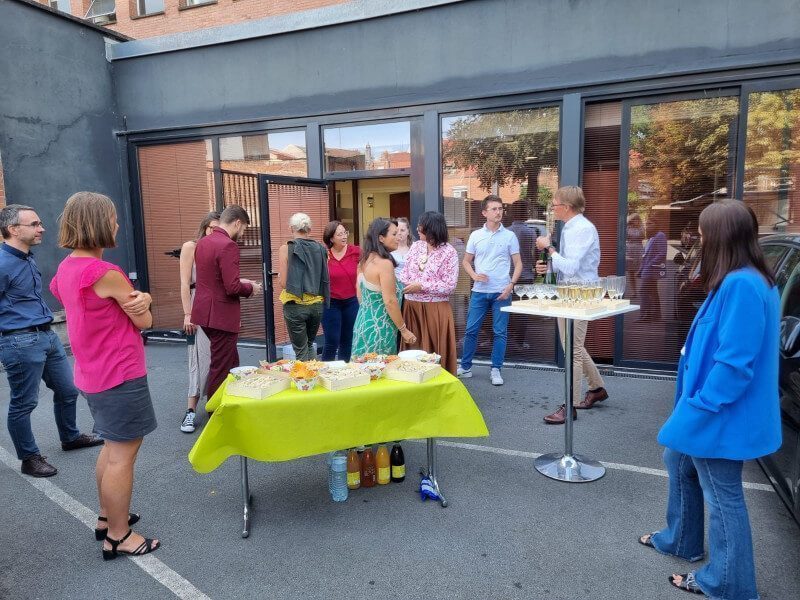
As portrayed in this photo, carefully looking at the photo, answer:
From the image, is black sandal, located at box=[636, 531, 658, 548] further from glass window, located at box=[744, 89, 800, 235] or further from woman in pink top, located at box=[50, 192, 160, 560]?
glass window, located at box=[744, 89, 800, 235]

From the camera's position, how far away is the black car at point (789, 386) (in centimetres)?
256

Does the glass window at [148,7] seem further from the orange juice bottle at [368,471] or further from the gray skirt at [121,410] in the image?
the orange juice bottle at [368,471]

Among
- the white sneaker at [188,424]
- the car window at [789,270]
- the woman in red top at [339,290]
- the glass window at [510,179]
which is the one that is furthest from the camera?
the glass window at [510,179]

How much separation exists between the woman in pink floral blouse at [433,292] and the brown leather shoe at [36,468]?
106 inches

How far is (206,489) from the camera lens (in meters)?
3.53

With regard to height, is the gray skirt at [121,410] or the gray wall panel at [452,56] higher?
the gray wall panel at [452,56]

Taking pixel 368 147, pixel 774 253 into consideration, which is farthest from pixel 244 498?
pixel 368 147

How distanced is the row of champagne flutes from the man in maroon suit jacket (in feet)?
7.14

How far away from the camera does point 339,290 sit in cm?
559

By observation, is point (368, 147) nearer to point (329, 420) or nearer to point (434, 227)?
point (434, 227)

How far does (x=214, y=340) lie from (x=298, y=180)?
8.77 ft

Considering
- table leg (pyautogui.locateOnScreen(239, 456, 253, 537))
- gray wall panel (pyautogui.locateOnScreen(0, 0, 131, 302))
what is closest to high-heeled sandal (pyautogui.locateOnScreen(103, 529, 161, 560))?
table leg (pyautogui.locateOnScreen(239, 456, 253, 537))

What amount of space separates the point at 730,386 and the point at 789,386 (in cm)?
101

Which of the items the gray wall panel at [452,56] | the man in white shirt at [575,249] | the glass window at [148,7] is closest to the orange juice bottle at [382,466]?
the man in white shirt at [575,249]
